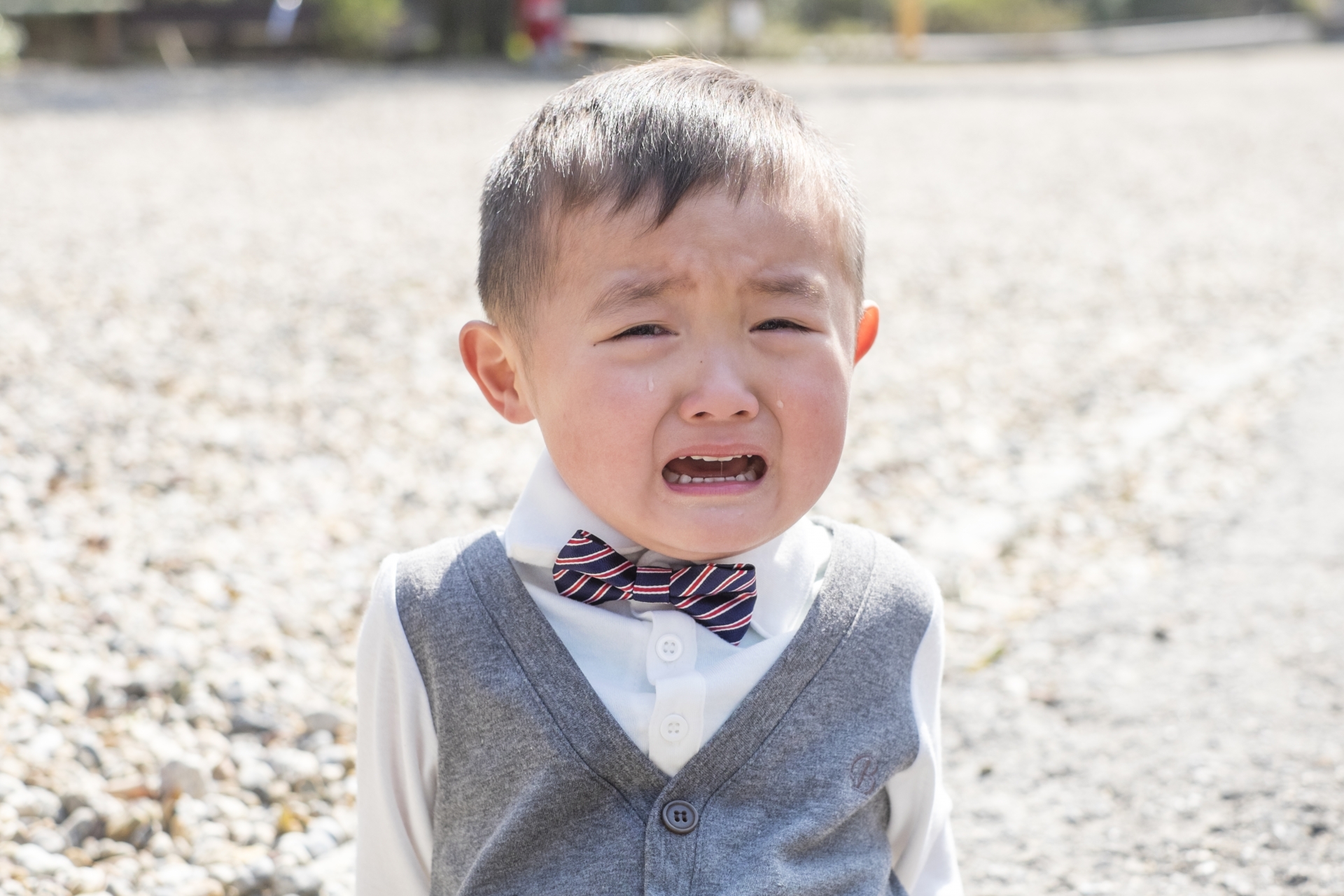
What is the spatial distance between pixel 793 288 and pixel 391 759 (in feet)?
2.37

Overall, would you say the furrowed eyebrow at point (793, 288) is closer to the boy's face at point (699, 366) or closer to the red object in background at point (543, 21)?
the boy's face at point (699, 366)

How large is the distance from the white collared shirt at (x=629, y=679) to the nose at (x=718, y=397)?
21 cm

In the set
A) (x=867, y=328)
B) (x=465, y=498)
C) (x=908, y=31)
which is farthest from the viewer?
(x=908, y=31)

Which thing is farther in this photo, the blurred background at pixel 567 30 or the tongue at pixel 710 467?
the blurred background at pixel 567 30

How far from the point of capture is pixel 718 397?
4.27 ft

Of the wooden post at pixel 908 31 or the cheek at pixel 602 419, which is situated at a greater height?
the cheek at pixel 602 419

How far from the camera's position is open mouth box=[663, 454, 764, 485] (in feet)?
4.52

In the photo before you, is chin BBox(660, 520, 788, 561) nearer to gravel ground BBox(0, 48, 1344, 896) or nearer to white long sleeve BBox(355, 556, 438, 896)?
white long sleeve BBox(355, 556, 438, 896)

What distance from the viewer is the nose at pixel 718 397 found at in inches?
51.4

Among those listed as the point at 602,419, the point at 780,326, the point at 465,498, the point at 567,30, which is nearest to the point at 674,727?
the point at 602,419

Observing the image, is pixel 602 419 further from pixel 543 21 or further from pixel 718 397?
pixel 543 21

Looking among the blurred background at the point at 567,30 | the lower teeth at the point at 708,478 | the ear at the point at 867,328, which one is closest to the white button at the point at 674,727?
the lower teeth at the point at 708,478

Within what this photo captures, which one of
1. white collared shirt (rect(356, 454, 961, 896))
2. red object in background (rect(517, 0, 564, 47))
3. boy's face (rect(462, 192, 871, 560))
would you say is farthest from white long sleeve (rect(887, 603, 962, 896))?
red object in background (rect(517, 0, 564, 47))

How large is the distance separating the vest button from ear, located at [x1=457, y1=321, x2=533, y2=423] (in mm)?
478
